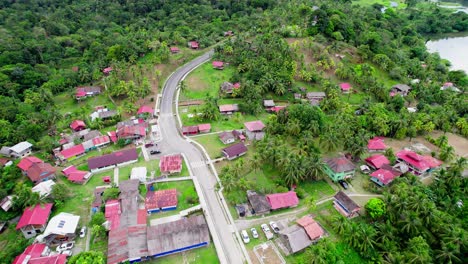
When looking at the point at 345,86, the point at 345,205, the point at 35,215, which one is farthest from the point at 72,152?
the point at 345,86

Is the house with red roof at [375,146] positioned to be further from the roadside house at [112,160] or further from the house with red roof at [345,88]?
the roadside house at [112,160]

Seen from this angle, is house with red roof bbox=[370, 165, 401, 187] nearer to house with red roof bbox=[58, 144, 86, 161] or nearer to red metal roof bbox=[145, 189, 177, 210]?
red metal roof bbox=[145, 189, 177, 210]

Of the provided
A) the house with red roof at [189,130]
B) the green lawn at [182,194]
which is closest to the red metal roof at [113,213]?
the green lawn at [182,194]

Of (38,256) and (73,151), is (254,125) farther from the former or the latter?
(38,256)

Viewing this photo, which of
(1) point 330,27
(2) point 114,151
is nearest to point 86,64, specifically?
(2) point 114,151

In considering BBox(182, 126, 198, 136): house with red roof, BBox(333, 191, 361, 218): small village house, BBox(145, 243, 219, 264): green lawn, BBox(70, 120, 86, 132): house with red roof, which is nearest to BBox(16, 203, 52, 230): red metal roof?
BBox(145, 243, 219, 264): green lawn

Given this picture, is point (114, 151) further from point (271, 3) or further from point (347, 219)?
point (271, 3)
